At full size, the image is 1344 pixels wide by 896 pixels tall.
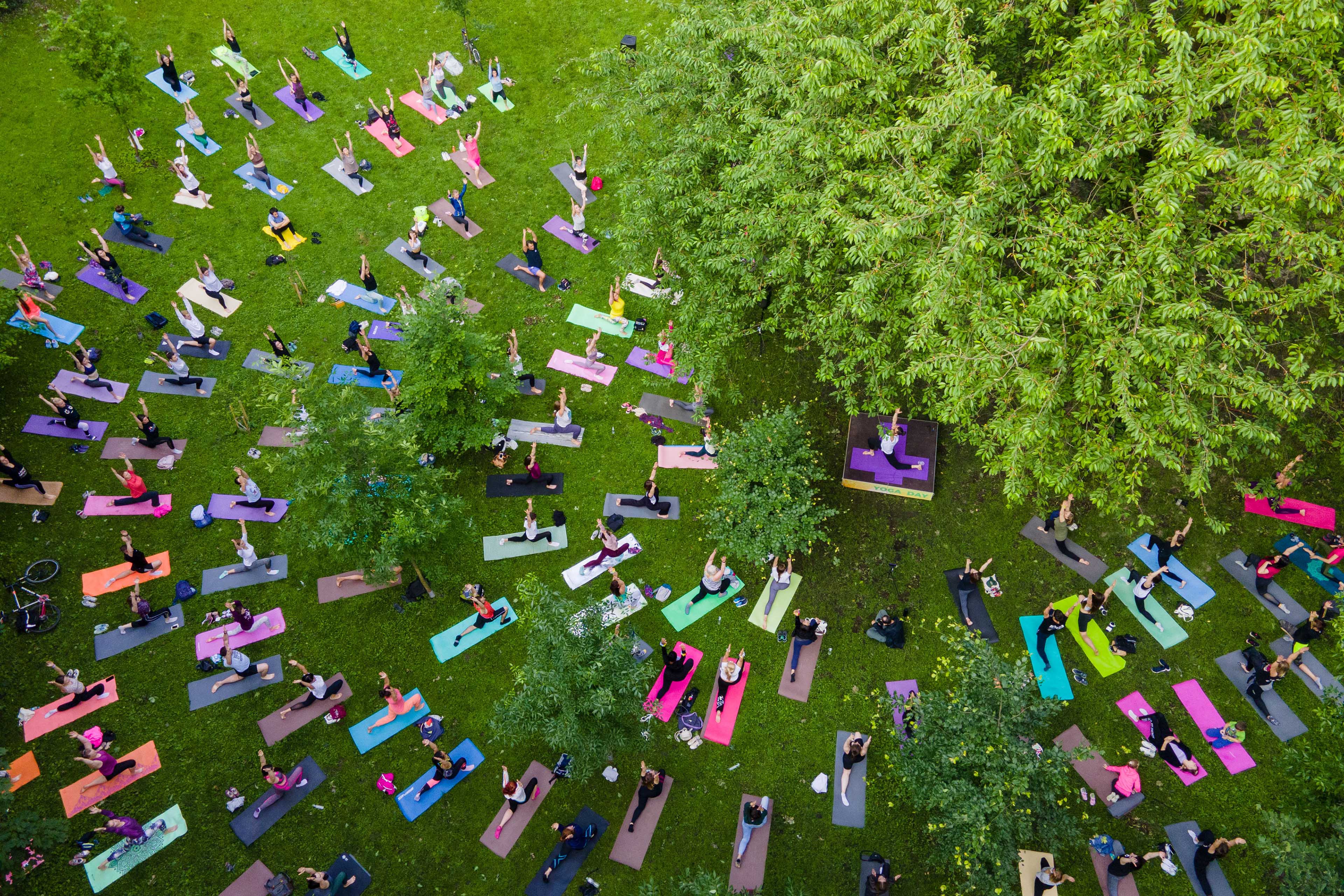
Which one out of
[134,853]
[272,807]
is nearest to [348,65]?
[272,807]

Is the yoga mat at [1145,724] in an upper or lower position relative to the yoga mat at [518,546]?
lower

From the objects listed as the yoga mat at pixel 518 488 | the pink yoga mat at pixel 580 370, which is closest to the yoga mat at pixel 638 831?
the yoga mat at pixel 518 488

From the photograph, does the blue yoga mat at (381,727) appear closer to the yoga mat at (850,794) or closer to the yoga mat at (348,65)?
the yoga mat at (850,794)

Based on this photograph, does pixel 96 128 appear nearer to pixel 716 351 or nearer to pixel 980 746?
pixel 716 351

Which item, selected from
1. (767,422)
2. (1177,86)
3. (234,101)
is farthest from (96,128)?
(1177,86)

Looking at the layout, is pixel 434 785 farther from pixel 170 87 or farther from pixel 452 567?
pixel 170 87

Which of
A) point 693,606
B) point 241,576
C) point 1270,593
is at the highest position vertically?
point 241,576
